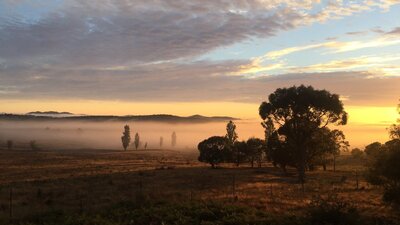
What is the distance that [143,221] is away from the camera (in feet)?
81.6

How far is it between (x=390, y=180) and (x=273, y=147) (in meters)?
56.9

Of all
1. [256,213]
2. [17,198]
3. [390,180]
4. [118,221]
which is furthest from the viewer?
[17,198]

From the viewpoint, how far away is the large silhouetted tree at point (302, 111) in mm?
62344

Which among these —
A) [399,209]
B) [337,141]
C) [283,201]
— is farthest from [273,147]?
[399,209]

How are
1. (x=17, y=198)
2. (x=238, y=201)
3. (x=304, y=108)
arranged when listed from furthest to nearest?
1. (x=304, y=108)
2. (x=17, y=198)
3. (x=238, y=201)

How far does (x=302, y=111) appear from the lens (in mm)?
62750

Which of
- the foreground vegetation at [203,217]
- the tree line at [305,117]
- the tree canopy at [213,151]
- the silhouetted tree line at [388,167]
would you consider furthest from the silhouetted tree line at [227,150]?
the foreground vegetation at [203,217]

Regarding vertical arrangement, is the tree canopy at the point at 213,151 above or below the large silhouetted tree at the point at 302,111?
below

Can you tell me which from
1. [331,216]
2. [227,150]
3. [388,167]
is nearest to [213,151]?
[227,150]

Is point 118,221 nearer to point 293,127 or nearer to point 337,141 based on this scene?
point 293,127

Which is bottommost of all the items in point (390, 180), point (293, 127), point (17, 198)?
point (17, 198)

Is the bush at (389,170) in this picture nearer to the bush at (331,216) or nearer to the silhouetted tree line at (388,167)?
the silhouetted tree line at (388,167)

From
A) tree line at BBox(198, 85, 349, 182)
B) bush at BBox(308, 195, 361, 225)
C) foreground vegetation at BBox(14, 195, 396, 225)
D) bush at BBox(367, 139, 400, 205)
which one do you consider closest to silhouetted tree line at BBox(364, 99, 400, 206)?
bush at BBox(367, 139, 400, 205)

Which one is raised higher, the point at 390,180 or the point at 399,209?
the point at 390,180
